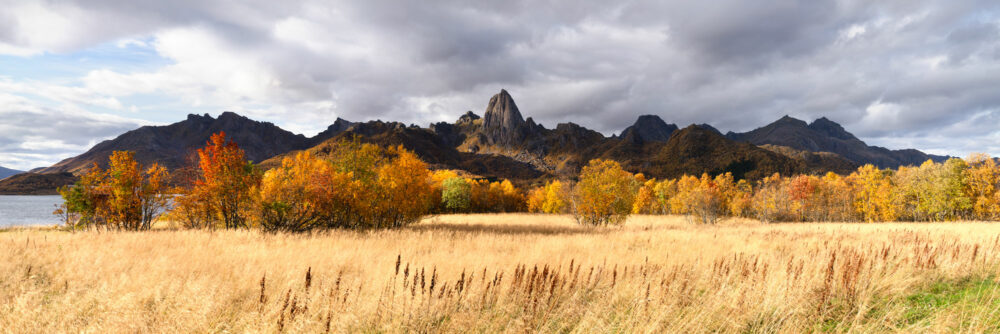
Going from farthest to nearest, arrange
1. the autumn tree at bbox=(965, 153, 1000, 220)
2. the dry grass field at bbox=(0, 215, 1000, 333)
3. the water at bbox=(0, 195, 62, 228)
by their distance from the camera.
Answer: the water at bbox=(0, 195, 62, 228) → the autumn tree at bbox=(965, 153, 1000, 220) → the dry grass field at bbox=(0, 215, 1000, 333)

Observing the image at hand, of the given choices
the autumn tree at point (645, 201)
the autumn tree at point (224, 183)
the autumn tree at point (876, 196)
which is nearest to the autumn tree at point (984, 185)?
the autumn tree at point (876, 196)

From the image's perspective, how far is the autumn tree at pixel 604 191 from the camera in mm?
27859

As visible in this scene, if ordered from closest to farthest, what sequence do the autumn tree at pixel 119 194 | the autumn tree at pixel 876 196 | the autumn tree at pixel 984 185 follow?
the autumn tree at pixel 119 194 < the autumn tree at pixel 984 185 < the autumn tree at pixel 876 196

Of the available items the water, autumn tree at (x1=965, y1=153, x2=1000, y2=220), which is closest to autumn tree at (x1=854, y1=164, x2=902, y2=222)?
autumn tree at (x1=965, y1=153, x2=1000, y2=220)

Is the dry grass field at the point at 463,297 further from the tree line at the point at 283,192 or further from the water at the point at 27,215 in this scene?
the water at the point at 27,215

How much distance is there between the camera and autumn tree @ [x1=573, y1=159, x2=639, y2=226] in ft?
91.4

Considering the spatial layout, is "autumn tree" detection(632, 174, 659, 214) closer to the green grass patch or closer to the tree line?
the tree line

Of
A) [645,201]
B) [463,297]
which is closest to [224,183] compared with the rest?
[463,297]

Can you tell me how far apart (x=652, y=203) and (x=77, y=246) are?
264 ft

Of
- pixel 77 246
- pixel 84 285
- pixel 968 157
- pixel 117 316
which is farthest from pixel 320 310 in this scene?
pixel 968 157

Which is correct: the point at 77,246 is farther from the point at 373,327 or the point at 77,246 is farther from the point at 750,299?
the point at 750,299

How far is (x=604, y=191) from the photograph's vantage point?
27.7 m

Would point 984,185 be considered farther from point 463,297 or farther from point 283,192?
point 283,192

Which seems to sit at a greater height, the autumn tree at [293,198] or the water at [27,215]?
the autumn tree at [293,198]
